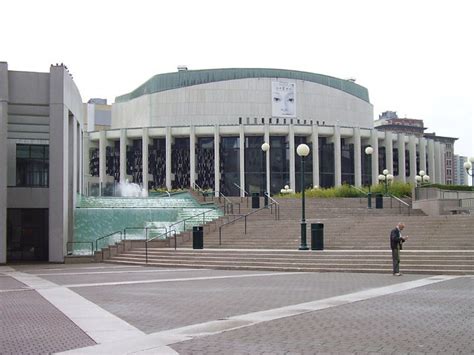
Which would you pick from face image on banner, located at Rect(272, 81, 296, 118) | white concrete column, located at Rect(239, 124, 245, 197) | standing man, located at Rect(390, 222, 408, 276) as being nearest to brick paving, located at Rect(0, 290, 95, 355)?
standing man, located at Rect(390, 222, 408, 276)

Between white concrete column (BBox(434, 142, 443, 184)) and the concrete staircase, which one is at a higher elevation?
white concrete column (BBox(434, 142, 443, 184))

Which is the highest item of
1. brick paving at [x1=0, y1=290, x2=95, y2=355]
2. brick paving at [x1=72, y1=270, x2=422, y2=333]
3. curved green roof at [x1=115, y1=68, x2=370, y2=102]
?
curved green roof at [x1=115, y1=68, x2=370, y2=102]

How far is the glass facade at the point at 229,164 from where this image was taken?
251ft

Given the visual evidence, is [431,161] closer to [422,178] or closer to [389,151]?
[389,151]

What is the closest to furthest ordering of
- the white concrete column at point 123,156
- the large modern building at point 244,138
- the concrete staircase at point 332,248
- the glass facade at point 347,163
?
the concrete staircase at point 332,248 → the large modern building at point 244,138 → the white concrete column at point 123,156 → the glass facade at point 347,163

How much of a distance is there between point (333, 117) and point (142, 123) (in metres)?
25.7

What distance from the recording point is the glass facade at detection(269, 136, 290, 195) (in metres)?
76.4

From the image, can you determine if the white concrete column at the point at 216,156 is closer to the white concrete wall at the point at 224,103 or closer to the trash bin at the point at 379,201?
the white concrete wall at the point at 224,103

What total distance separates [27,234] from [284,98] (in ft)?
185

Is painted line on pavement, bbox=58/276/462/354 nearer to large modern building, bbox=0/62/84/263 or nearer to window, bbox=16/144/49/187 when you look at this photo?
large modern building, bbox=0/62/84/263

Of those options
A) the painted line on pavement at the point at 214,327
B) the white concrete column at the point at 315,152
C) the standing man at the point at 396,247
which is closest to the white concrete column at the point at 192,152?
the white concrete column at the point at 315,152

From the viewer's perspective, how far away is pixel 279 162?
252 feet

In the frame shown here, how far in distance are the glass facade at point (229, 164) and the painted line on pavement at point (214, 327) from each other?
61.6 m

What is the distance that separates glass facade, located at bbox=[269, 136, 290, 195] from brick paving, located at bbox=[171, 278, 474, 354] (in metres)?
63.5
